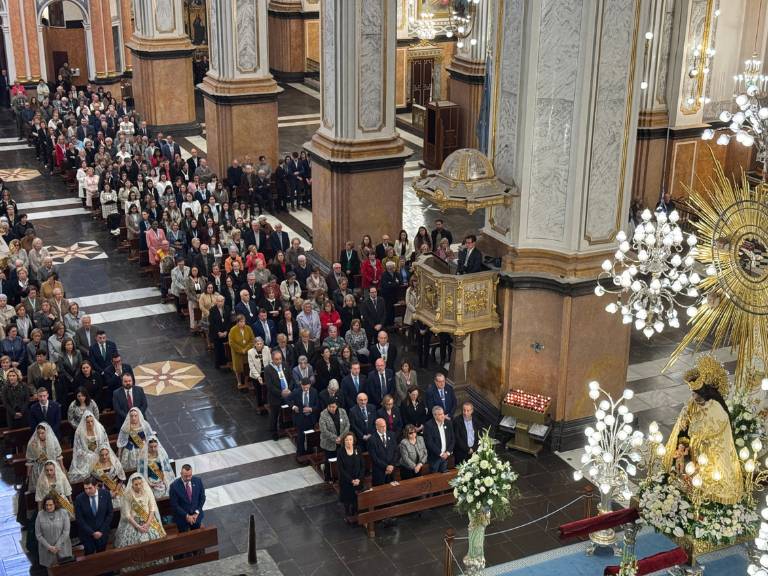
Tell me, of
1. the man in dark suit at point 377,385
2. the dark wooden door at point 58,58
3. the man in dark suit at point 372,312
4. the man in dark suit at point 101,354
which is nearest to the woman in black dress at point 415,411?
the man in dark suit at point 377,385

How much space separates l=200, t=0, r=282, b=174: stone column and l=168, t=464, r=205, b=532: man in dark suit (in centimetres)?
1555

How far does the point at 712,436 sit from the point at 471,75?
58.6ft

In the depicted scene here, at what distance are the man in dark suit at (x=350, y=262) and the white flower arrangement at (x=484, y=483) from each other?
7.99 meters

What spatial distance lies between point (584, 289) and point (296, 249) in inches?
257

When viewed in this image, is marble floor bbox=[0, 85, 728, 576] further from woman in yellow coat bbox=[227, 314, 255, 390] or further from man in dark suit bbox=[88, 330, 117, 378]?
man in dark suit bbox=[88, 330, 117, 378]

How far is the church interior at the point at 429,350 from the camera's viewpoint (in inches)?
445

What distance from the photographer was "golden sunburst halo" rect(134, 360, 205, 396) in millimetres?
16839

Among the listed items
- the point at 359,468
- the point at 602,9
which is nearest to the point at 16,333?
the point at 359,468

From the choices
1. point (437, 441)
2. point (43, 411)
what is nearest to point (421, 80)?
point (437, 441)

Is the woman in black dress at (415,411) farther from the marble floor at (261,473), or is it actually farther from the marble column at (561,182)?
the marble column at (561,182)

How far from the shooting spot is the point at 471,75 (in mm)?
27141

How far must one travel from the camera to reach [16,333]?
625 inches

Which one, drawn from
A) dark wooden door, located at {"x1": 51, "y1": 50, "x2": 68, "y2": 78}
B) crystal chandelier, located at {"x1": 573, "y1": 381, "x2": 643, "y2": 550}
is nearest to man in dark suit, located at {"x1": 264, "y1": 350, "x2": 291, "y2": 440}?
crystal chandelier, located at {"x1": 573, "y1": 381, "x2": 643, "y2": 550}

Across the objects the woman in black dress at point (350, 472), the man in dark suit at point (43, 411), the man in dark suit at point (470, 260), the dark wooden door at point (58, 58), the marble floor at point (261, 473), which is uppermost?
the dark wooden door at point (58, 58)
